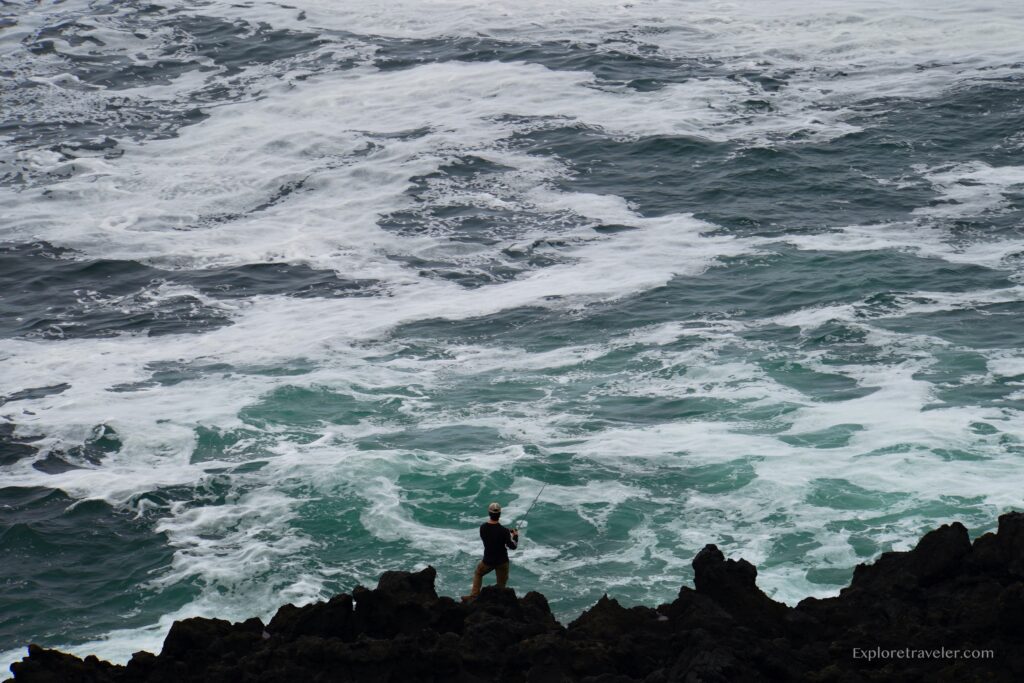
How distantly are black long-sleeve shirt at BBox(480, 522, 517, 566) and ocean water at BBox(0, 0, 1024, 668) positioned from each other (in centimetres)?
99

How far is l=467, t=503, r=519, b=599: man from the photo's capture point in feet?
44.4

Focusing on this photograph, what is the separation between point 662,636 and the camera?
37.8 feet

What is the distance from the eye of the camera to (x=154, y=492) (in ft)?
55.9

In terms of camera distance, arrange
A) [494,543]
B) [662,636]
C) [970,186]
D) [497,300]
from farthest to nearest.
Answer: [970,186], [497,300], [494,543], [662,636]

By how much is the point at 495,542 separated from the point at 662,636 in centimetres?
263

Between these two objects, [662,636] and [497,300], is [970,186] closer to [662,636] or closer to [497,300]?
[497,300]

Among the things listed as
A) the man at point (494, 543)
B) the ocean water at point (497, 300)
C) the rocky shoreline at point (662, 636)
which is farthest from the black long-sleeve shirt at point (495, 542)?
the rocky shoreline at point (662, 636)

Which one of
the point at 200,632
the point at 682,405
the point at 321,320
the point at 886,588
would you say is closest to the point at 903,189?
the point at 682,405

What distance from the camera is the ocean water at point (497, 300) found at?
616 inches

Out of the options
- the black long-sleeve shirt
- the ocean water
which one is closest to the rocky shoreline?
the black long-sleeve shirt

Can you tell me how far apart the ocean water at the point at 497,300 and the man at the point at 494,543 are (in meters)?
0.94

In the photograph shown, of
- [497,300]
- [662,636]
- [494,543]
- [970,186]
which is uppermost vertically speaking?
[662,636]

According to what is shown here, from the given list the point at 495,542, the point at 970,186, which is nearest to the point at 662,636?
the point at 495,542

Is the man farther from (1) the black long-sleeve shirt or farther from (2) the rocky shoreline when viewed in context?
(2) the rocky shoreline
